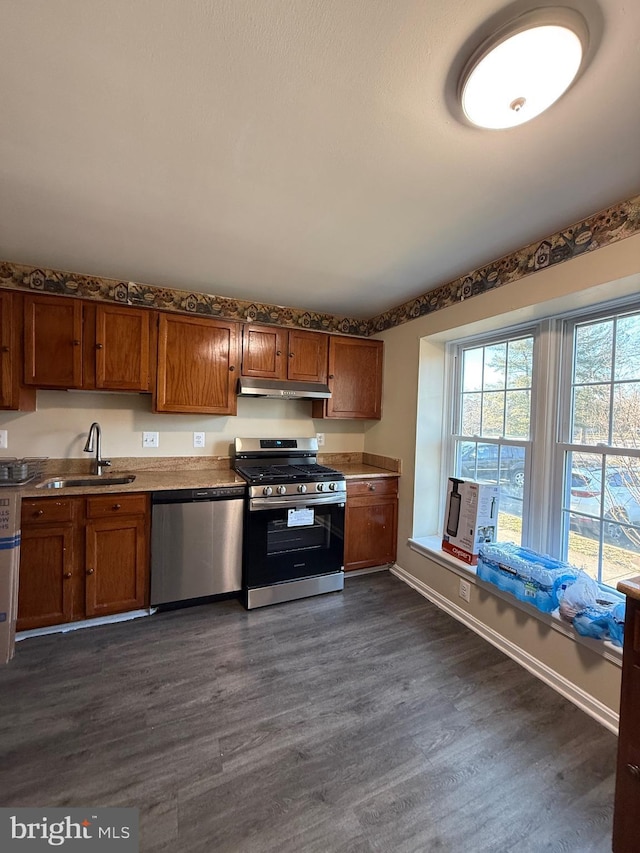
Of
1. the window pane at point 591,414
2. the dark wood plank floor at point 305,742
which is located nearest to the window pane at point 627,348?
the window pane at point 591,414

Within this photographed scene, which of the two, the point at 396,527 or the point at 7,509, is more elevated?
the point at 7,509

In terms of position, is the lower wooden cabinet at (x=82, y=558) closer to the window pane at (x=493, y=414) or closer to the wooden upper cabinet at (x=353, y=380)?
the wooden upper cabinet at (x=353, y=380)

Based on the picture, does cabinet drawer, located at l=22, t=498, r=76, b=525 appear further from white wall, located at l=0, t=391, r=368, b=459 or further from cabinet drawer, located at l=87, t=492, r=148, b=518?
white wall, located at l=0, t=391, r=368, b=459

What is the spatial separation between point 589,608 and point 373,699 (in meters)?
1.16

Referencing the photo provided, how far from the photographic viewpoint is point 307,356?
311 cm

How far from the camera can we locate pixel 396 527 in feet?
10.5

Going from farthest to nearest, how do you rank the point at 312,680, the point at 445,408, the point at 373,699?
the point at 445,408, the point at 312,680, the point at 373,699

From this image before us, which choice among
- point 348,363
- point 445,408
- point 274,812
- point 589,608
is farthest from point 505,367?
point 274,812

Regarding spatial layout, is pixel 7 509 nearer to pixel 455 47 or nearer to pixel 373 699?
pixel 373 699

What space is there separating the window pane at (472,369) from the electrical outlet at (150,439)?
2.53 m

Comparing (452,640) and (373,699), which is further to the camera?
(452,640)

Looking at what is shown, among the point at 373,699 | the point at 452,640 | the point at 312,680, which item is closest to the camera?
the point at 373,699

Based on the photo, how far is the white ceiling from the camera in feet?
3.06

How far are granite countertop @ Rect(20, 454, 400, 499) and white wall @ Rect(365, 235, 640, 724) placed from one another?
0.31m
